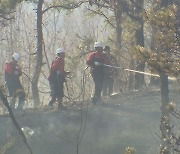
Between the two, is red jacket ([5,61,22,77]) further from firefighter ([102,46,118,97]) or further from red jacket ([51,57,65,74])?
firefighter ([102,46,118,97])

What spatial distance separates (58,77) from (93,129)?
5.81 ft

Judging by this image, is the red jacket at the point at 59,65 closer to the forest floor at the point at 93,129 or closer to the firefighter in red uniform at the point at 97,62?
the firefighter in red uniform at the point at 97,62

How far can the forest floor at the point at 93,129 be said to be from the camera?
31.4ft

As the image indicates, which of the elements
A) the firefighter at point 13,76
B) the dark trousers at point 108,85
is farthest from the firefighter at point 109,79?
the firefighter at point 13,76

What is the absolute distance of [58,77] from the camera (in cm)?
1111

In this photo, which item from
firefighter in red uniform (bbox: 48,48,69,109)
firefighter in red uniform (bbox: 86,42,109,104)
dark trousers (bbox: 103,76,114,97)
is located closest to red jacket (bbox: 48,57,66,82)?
firefighter in red uniform (bbox: 48,48,69,109)

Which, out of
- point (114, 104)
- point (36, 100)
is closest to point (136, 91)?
point (114, 104)

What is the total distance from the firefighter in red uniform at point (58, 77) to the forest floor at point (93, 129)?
402 millimetres

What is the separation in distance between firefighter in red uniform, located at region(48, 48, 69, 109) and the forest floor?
402 mm

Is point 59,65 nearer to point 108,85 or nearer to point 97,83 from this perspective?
point 97,83

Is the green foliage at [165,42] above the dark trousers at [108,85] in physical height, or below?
above

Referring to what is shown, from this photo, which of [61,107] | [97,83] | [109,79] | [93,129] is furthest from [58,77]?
[109,79]

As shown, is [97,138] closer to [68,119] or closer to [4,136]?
[68,119]

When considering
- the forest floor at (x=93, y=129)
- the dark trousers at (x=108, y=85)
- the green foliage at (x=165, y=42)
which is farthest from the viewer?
the dark trousers at (x=108, y=85)
